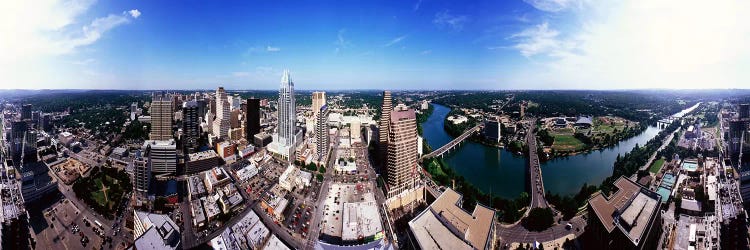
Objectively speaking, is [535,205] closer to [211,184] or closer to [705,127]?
[705,127]

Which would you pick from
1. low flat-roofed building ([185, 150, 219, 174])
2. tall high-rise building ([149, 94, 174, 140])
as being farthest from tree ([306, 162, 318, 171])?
tall high-rise building ([149, 94, 174, 140])

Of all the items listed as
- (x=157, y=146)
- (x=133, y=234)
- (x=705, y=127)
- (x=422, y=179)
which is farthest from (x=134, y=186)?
(x=705, y=127)

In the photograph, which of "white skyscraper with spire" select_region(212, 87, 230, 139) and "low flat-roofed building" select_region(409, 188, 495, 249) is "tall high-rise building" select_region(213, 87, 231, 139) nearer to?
"white skyscraper with spire" select_region(212, 87, 230, 139)

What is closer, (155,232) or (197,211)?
(155,232)

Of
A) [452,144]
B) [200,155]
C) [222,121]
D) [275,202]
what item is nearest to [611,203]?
[275,202]

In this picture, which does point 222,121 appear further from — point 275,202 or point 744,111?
point 744,111

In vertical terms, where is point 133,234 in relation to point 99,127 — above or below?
below
